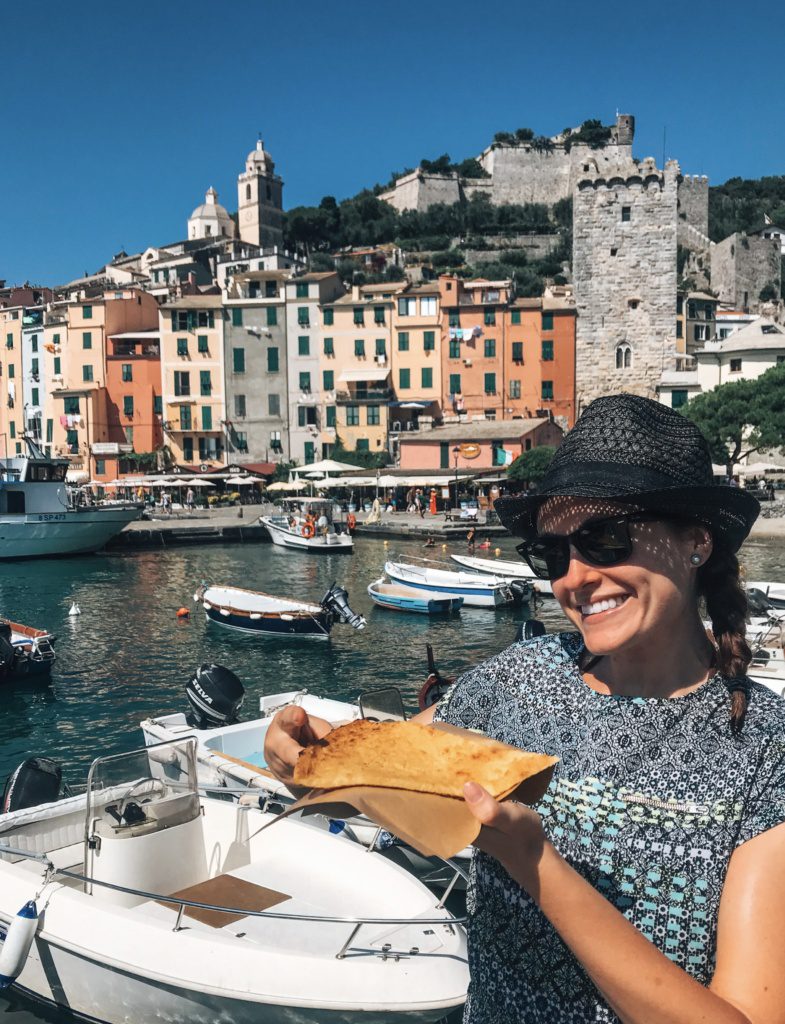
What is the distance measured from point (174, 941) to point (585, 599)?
14.2 feet

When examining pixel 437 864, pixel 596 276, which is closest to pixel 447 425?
pixel 596 276

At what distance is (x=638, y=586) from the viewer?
5.48 feet

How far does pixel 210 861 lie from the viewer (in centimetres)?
635

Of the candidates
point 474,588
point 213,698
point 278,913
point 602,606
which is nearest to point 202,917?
point 278,913

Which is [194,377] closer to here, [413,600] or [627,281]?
[627,281]

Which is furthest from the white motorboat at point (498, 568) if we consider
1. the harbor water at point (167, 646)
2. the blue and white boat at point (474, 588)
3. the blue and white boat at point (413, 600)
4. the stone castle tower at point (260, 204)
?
the stone castle tower at point (260, 204)

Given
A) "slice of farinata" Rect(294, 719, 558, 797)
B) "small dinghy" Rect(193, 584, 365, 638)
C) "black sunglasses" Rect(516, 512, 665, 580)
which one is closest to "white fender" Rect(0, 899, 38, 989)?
"slice of farinata" Rect(294, 719, 558, 797)

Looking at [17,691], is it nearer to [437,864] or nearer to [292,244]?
[437,864]

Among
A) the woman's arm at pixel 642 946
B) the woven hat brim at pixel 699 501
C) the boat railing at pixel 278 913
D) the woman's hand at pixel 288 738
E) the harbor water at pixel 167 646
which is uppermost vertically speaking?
the woven hat brim at pixel 699 501

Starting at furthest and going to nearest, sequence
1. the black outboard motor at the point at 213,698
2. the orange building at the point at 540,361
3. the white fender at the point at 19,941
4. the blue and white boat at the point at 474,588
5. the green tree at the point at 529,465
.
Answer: the orange building at the point at 540,361, the green tree at the point at 529,465, the blue and white boat at the point at 474,588, the black outboard motor at the point at 213,698, the white fender at the point at 19,941

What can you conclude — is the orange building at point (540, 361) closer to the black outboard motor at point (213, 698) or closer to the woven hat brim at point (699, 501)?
the black outboard motor at point (213, 698)

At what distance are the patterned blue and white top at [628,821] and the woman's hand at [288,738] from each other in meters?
0.34

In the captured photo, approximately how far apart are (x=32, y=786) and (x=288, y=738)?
24.1 ft

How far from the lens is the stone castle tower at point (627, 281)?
172 feet
